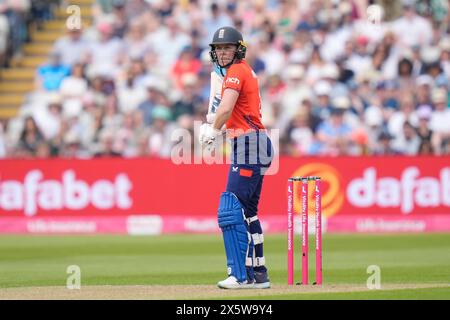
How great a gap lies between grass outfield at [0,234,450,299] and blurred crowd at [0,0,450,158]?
2.23 m

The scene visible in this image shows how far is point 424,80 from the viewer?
2014 centimetres

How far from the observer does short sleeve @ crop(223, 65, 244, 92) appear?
9922mm

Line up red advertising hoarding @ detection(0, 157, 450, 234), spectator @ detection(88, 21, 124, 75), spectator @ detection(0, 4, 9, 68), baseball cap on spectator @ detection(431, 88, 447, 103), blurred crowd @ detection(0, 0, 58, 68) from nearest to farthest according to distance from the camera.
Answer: red advertising hoarding @ detection(0, 157, 450, 234), baseball cap on spectator @ detection(431, 88, 447, 103), spectator @ detection(88, 21, 124, 75), spectator @ detection(0, 4, 9, 68), blurred crowd @ detection(0, 0, 58, 68)

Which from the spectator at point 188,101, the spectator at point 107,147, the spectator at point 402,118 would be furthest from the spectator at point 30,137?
the spectator at point 402,118

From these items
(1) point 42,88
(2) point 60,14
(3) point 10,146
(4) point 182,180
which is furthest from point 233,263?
(2) point 60,14

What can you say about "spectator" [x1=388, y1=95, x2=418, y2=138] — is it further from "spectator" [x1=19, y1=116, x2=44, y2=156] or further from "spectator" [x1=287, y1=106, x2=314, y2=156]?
"spectator" [x1=19, y1=116, x2=44, y2=156]

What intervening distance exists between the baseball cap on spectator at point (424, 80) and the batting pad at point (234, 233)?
1058 cm

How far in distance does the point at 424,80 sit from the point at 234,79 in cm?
1077

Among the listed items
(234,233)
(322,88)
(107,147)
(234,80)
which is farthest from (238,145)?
(322,88)

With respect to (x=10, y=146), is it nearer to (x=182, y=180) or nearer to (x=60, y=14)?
(x=182, y=180)

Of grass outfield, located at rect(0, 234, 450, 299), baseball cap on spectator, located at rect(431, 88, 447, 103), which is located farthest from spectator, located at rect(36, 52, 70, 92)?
baseball cap on spectator, located at rect(431, 88, 447, 103)
